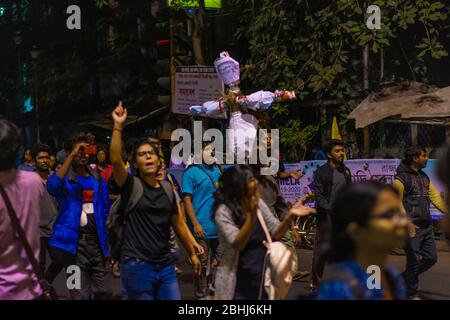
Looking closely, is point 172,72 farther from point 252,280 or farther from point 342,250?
point 342,250

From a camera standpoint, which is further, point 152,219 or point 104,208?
point 104,208

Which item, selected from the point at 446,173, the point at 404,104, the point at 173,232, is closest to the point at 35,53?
the point at 404,104

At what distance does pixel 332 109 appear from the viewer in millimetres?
16969

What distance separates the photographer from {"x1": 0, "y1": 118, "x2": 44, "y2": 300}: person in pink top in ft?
15.1

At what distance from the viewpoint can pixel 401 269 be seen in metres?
10.3

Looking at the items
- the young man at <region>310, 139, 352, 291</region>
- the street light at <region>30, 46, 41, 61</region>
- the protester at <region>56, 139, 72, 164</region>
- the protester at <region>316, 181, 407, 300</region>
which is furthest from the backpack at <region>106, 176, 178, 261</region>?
the street light at <region>30, 46, 41, 61</region>

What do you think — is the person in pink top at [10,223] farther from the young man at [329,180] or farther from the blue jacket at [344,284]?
the young man at [329,180]

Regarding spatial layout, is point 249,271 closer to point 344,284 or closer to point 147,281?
point 147,281

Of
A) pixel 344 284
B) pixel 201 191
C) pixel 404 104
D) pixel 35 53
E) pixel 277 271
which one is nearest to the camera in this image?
pixel 344 284

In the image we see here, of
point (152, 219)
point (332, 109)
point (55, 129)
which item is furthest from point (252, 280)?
point (55, 129)

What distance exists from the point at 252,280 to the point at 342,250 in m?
2.02

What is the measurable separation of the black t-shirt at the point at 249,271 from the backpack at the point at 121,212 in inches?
24.9

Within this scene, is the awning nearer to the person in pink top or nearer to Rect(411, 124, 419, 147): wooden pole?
Rect(411, 124, 419, 147): wooden pole

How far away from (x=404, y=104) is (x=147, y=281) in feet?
31.8
